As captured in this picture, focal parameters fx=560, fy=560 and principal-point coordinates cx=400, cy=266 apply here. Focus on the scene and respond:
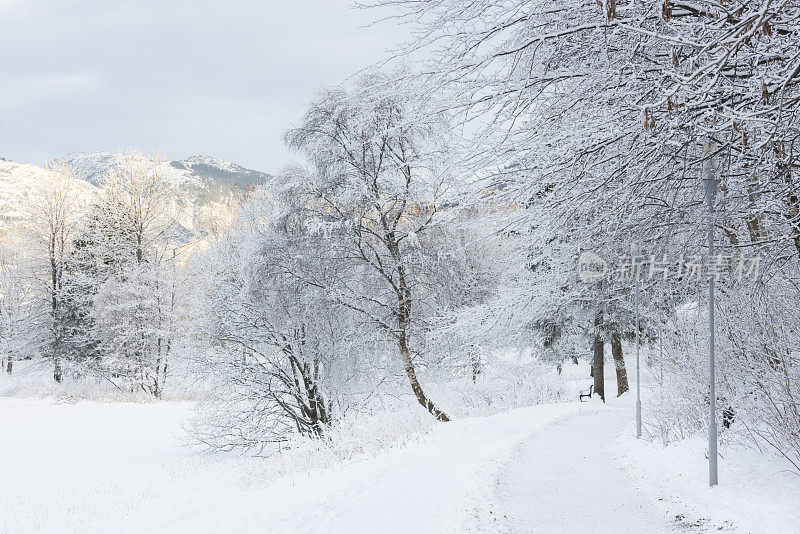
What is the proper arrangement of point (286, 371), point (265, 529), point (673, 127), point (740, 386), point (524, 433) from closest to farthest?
point (673, 127) → point (265, 529) → point (740, 386) → point (524, 433) → point (286, 371)

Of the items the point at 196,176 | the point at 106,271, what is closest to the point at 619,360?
the point at 106,271

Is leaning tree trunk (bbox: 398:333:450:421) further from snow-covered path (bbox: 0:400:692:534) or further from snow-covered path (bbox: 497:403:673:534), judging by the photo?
snow-covered path (bbox: 497:403:673:534)

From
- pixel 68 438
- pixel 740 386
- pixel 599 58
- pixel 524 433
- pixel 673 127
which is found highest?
pixel 599 58

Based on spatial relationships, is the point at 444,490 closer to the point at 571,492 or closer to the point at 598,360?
the point at 571,492

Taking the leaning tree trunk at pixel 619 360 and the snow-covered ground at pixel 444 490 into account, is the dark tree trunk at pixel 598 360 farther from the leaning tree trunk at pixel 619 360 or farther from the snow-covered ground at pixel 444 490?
the snow-covered ground at pixel 444 490

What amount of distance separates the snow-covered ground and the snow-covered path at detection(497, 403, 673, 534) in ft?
0.08

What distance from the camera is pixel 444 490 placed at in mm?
7102

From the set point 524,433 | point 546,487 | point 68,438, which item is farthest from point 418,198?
point 68,438

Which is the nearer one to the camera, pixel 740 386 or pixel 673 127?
pixel 673 127

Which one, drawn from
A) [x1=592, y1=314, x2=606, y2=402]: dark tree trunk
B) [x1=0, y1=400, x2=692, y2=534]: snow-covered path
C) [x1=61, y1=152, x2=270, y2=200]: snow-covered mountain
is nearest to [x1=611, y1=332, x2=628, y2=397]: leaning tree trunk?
[x1=592, y1=314, x2=606, y2=402]: dark tree trunk

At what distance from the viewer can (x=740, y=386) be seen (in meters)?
7.54

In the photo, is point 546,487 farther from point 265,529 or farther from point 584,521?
point 265,529

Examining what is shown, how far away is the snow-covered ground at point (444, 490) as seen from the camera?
617cm

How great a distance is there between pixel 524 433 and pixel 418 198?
19.8ft
